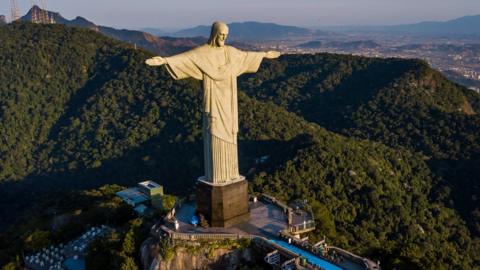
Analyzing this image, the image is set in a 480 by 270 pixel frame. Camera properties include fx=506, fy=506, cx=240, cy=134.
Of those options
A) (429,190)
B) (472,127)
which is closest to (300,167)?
(429,190)

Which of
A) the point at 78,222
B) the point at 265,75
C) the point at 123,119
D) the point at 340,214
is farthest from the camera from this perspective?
the point at 265,75

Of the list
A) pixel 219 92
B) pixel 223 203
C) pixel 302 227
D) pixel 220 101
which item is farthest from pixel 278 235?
pixel 219 92

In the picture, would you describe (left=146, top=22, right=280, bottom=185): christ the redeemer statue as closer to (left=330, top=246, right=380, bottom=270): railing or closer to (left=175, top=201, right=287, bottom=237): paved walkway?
(left=175, top=201, right=287, bottom=237): paved walkway

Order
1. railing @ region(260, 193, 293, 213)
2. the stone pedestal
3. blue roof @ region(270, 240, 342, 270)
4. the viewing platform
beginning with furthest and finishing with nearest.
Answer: railing @ region(260, 193, 293, 213) → the stone pedestal → the viewing platform → blue roof @ region(270, 240, 342, 270)

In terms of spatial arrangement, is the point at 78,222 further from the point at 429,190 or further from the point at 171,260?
the point at 429,190

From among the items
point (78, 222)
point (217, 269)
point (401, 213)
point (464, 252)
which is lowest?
point (464, 252)

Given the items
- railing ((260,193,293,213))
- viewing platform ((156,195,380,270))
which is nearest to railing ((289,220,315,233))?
viewing platform ((156,195,380,270))

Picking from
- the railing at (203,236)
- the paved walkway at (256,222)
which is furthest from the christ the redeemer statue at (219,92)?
the railing at (203,236)
